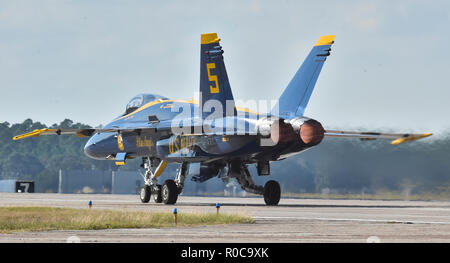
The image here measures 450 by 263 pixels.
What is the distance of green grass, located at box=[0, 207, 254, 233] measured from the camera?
70.2 feet

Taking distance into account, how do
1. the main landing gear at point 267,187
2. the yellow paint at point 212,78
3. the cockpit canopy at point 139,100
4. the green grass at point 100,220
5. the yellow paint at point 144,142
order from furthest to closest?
the cockpit canopy at point 139,100 < the yellow paint at point 144,142 < the main landing gear at point 267,187 < the yellow paint at point 212,78 < the green grass at point 100,220

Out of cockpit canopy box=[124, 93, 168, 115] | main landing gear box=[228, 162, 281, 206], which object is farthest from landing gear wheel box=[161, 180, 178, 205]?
cockpit canopy box=[124, 93, 168, 115]

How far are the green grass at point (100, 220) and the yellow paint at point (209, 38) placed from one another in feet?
32.4

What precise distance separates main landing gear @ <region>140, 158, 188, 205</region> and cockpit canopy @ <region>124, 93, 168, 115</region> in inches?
104

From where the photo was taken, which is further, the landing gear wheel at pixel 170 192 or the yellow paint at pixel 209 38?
the landing gear wheel at pixel 170 192

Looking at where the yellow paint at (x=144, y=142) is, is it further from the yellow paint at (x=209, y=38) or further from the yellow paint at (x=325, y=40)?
the yellow paint at (x=325, y=40)

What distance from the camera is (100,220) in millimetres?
22859

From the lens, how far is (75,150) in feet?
457

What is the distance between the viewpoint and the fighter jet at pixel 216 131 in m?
32.9

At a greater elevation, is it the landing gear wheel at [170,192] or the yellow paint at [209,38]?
the yellow paint at [209,38]

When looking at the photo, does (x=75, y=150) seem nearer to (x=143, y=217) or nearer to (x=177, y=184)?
(x=177, y=184)

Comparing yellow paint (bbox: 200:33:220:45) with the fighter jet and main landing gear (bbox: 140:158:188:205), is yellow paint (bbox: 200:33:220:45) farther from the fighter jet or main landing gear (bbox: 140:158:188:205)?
main landing gear (bbox: 140:158:188:205)

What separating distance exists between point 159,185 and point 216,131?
5.77 m

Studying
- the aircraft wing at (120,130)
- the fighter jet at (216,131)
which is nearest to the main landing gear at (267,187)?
Answer: the fighter jet at (216,131)
